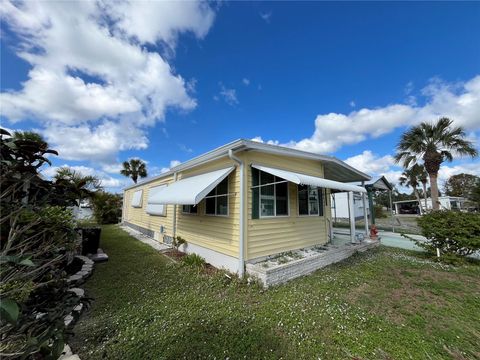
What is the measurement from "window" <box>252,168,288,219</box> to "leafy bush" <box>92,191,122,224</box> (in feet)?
67.8

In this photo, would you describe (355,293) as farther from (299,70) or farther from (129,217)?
(129,217)

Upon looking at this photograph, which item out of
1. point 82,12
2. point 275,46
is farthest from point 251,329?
point 275,46

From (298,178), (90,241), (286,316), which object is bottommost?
(286,316)

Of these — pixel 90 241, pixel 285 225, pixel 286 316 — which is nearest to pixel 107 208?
pixel 90 241

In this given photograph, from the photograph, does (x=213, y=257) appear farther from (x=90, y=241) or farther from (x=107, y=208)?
(x=107, y=208)

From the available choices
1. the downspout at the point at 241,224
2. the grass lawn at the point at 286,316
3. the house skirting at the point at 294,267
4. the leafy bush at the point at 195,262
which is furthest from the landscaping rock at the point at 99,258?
the house skirting at the point at 294,267

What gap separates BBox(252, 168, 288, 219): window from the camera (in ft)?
23.5

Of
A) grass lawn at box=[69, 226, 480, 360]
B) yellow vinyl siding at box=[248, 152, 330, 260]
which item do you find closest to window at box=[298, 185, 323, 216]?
yellow vinyl siding at box=[248, 152, 330, 260]

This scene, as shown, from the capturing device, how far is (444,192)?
64.0 metres

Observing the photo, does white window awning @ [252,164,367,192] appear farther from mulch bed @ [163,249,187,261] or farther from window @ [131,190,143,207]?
window @ [131,190,143,207]

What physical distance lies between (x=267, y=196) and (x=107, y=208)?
21.9 meters

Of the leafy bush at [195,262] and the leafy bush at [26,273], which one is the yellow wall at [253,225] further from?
the leafy bush at [26,273]

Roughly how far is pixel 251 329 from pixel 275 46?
11.9 m

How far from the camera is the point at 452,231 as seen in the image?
8.29 metres
